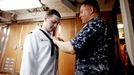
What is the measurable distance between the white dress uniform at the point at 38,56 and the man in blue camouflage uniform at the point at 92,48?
237 mm

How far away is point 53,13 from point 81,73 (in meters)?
0.73

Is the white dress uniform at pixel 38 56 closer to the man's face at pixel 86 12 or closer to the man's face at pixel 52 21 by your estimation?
the man's face at pixel 52 21

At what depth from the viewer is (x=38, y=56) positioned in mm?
1646

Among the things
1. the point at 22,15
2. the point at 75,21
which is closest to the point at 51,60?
the point at 75,21

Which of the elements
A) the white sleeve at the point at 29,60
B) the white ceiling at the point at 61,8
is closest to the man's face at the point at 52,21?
the white sleeve at the point at 29,60

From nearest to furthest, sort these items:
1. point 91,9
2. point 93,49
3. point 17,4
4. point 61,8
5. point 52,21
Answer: point 93,49 < point 91,9 < point 52,21 < point 17,4 < point 61,8

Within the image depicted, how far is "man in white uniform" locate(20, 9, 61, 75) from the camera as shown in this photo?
61.1 inches

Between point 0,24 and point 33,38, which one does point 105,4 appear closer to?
point 33,38

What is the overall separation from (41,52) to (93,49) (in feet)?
1.78

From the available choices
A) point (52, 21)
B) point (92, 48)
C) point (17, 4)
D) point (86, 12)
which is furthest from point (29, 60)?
point (17, 4)

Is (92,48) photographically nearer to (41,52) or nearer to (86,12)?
(86,12)

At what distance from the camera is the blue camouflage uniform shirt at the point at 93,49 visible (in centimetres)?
141

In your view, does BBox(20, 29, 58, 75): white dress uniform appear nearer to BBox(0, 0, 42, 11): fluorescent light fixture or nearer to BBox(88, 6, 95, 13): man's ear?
BBox(88, 6, 95, 13): man's ear

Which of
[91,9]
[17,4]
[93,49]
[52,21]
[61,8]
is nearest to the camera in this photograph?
[93,49]
